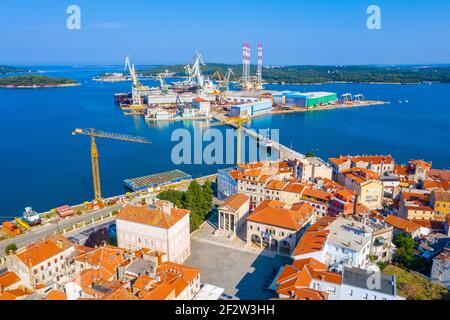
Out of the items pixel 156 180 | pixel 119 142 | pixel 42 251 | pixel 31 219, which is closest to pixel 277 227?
pixel 42 251

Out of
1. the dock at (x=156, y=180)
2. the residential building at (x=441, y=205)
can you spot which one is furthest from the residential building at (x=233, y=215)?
the residential building at (x=441, y=205)

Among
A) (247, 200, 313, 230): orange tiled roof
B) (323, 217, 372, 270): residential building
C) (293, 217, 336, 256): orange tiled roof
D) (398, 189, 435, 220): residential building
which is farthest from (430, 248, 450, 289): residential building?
(247, 200, 313, 230): orange tiled roof

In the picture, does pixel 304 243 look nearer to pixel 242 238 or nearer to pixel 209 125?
pixel 242 238

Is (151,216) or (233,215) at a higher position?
(151,216)

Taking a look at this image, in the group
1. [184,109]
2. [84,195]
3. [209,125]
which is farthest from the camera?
[184,109]

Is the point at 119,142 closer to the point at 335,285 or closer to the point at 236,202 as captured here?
the point at 236,202
